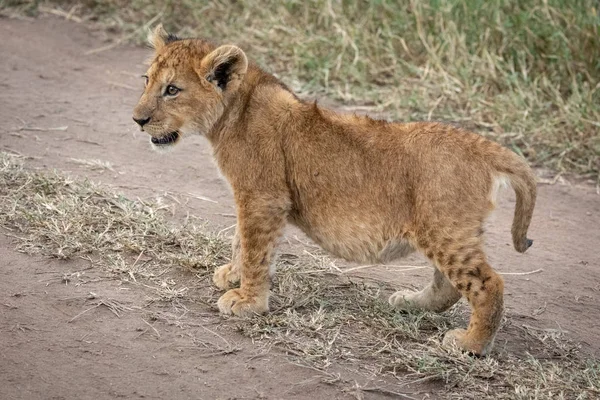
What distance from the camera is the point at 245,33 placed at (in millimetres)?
9641

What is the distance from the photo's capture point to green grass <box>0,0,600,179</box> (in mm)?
7949

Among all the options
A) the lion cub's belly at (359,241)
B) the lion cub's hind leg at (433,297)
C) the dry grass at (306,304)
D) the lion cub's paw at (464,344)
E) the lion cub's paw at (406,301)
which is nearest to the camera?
the dry grass at (306,304)

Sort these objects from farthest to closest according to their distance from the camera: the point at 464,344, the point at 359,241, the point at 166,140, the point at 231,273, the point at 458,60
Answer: the point at 458,60 < the point at 231,273 < the point at 166,140 < the point at 359,241 < the point at 464,344

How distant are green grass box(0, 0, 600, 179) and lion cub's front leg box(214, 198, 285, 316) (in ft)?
11.7

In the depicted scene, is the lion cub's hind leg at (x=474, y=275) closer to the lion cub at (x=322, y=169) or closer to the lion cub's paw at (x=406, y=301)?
the lion cub at (x=322, y=169)

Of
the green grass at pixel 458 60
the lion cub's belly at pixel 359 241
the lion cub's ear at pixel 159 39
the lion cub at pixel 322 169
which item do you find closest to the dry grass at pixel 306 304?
the lion cub at pixel 322 169

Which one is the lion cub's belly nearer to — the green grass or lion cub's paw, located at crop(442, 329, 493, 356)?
lion cub's paw, located at crop(442, 329, 493, 356)

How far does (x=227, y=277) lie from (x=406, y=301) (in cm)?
99

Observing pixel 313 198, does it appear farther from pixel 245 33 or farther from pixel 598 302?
pixel 245 33

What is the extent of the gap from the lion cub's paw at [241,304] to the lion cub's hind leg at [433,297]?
0.76 m

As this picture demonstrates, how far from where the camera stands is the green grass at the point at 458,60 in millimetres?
7949

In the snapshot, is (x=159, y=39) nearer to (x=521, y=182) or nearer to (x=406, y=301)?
(x=406, y=301)

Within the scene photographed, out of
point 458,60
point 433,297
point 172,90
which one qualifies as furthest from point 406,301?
point 458,60

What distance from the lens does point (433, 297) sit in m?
5.13
